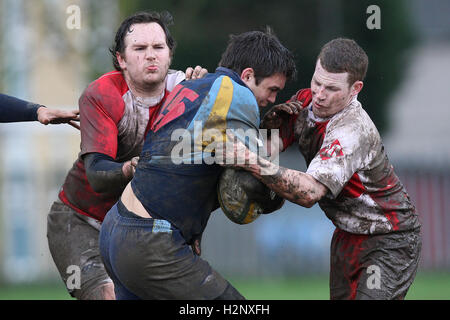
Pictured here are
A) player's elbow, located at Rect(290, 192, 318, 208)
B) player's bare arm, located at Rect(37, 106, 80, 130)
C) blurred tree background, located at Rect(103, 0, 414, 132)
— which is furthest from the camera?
blurred tree background, located at Rect(103, 0, 414, 132)

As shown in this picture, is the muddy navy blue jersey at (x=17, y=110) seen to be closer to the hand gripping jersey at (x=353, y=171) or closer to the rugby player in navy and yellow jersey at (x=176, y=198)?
the rugby player in navy and yellow jersey at (x=176, y=198)

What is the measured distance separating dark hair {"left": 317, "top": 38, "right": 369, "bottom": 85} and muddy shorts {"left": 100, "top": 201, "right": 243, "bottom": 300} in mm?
1567

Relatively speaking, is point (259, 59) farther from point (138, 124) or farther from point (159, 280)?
point (159, 280)

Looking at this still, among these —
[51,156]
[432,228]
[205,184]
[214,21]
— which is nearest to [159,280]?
[205,184]

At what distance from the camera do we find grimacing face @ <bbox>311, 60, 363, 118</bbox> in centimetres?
587

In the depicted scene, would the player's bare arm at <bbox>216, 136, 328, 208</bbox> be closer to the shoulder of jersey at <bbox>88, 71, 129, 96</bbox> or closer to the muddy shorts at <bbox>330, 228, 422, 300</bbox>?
the muddy shorts at <bbox>330, 228, 422, 300</bbox>

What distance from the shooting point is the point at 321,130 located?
20.1ft

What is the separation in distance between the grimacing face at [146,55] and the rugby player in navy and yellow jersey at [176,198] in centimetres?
84

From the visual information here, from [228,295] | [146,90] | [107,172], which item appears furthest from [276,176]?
[146,90]

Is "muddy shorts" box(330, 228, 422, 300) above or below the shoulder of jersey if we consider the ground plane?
below

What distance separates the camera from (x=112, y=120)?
6.15 m

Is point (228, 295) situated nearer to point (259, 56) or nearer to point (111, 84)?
point (259, 56)

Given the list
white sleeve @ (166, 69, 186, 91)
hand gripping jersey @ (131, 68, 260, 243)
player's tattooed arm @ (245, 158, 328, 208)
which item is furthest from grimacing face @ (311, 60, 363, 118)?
white sleeve @ (166, 69, 186, 91)
